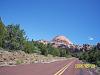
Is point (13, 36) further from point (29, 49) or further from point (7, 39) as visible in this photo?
point (29, 49)

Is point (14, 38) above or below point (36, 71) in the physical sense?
above

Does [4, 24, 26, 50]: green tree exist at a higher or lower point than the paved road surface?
higher

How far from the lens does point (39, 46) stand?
116250mm

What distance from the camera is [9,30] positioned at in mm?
72750

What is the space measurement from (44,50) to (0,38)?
165 feet

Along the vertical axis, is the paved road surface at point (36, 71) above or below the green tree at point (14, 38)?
below

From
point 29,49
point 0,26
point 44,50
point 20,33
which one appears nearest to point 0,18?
point 0,26

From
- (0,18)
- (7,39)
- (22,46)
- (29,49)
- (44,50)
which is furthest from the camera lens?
(44,50)

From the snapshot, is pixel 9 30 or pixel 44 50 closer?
pixel 9 30

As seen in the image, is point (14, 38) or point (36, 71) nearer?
point (36, 71)

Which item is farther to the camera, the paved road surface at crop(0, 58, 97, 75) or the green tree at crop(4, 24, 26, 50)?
the green tree at crop(4, 24, 26, 50)

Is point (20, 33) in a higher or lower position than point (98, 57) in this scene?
higher

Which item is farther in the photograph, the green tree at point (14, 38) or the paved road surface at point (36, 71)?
the green tree at point (14, 38)

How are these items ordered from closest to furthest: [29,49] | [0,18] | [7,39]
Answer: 1. [0,18]
2. [7,39]
3. [29,49]
